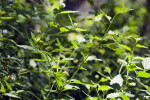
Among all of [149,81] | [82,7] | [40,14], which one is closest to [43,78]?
[40,14]

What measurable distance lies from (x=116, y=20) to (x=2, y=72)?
1141 mm

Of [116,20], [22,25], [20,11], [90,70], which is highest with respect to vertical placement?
[116,20]

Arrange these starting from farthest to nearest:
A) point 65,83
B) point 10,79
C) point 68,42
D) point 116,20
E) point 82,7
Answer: point 82,7, point 116,20, point 68,42, point 10,79, point 65,83

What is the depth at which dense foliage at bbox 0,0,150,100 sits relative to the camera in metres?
0.73

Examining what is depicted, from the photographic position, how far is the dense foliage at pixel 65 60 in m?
0.73

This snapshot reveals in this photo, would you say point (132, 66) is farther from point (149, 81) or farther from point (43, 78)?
point (43, 78)

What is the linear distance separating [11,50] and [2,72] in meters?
0.20

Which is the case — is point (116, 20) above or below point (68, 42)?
above

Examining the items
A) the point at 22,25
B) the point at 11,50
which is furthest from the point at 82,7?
the point at 11,50

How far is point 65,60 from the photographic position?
2.64 ft

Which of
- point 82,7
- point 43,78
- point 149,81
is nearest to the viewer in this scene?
point 149,81

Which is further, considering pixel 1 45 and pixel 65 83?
pixel 1 45

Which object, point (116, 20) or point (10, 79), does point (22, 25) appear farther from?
point (116, 20)

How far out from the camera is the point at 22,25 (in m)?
1.21
